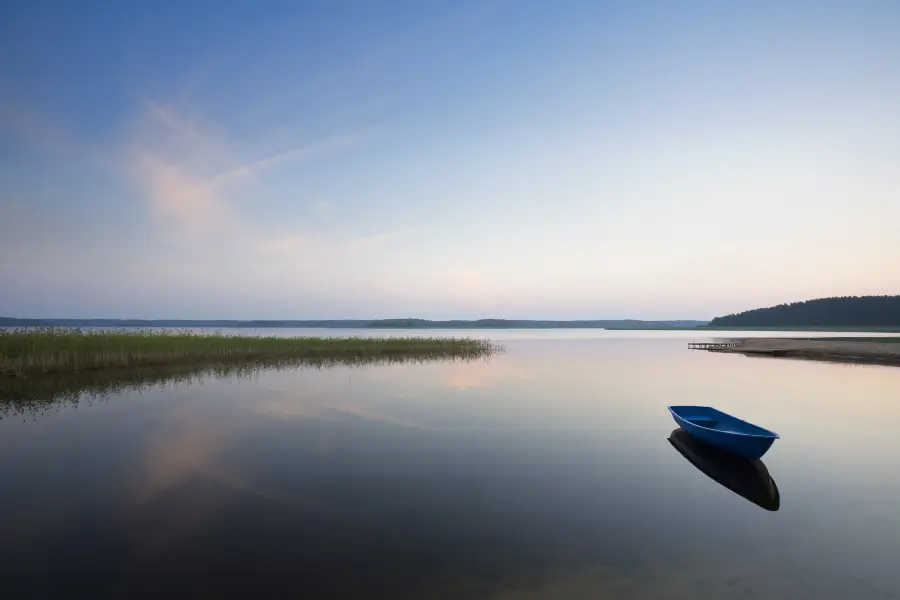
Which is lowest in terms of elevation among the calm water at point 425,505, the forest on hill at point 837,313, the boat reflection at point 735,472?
the boat reflection at point 735,472

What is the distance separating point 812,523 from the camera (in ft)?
24.3

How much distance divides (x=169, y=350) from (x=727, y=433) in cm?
2964

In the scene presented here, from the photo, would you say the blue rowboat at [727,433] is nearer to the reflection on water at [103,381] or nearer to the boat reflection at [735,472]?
the boat reflection at [735,472]

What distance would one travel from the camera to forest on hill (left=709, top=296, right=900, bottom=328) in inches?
4382

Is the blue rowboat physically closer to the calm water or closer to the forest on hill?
the calm water

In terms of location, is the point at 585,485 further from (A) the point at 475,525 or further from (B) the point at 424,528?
(B) the point at 424,528

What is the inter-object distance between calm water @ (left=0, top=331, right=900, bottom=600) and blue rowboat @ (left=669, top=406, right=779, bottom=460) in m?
0.63

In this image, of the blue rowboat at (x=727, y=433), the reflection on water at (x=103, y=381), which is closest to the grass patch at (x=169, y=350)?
the reflection on water at (x=103, y=381)

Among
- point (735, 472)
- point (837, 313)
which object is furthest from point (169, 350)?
point (837, 313)

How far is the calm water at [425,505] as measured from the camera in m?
5.50

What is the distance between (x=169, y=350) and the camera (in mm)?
27078

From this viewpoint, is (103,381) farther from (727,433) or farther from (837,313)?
(837,313)

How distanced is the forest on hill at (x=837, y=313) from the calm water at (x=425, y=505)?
13470 centimetres

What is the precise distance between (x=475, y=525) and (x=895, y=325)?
152 meters
